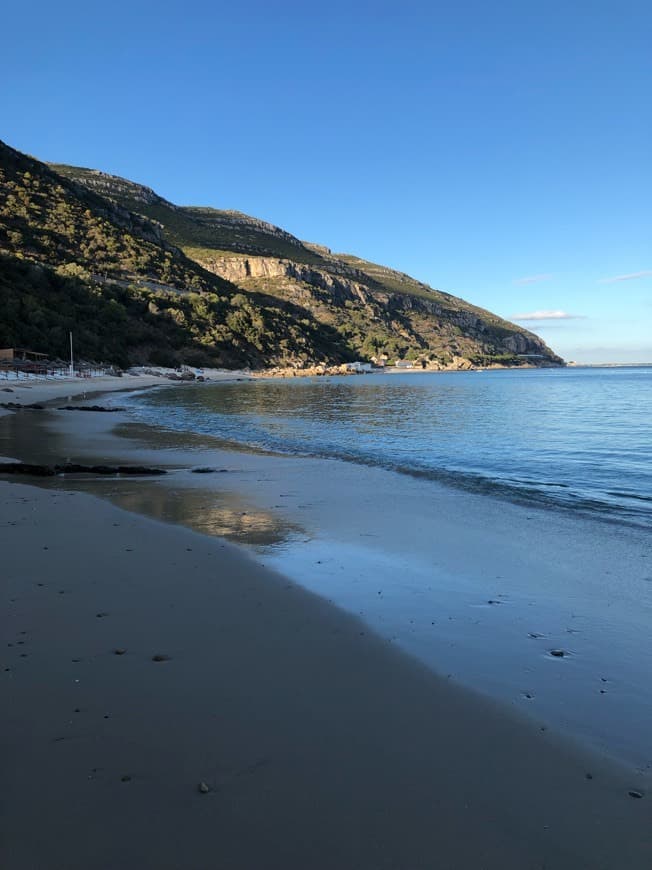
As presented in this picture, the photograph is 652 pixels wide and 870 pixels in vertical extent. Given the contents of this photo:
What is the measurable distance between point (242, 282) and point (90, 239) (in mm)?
68739

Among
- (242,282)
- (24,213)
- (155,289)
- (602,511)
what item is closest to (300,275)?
(242,282)

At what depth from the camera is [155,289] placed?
10669cm

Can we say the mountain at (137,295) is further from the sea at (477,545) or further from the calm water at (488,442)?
the sea at (477,545)

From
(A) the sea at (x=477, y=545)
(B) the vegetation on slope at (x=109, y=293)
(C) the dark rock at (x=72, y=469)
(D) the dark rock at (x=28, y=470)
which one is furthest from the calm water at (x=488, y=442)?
(B) the vegetation on slope at (x=109, y=293)

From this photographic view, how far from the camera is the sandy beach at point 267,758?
6.70ft

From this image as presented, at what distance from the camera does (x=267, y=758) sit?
2539 mm

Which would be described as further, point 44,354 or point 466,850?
point 44,354

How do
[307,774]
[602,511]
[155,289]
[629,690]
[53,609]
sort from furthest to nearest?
[155,289], [602,511], [53,609], [629,690], [307,774]

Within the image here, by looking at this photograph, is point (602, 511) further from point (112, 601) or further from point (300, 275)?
point (300, 275)

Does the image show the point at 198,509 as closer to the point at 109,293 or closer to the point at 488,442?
the point at 488,442

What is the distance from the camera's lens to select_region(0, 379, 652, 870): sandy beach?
204 cm

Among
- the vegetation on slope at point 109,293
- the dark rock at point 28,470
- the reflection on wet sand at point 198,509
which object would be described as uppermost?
the vegetation on slope at point 109,293

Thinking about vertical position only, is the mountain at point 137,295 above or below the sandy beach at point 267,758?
above

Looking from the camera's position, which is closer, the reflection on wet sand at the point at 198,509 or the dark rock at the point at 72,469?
the reflection on wet sand at the point at 198,509
